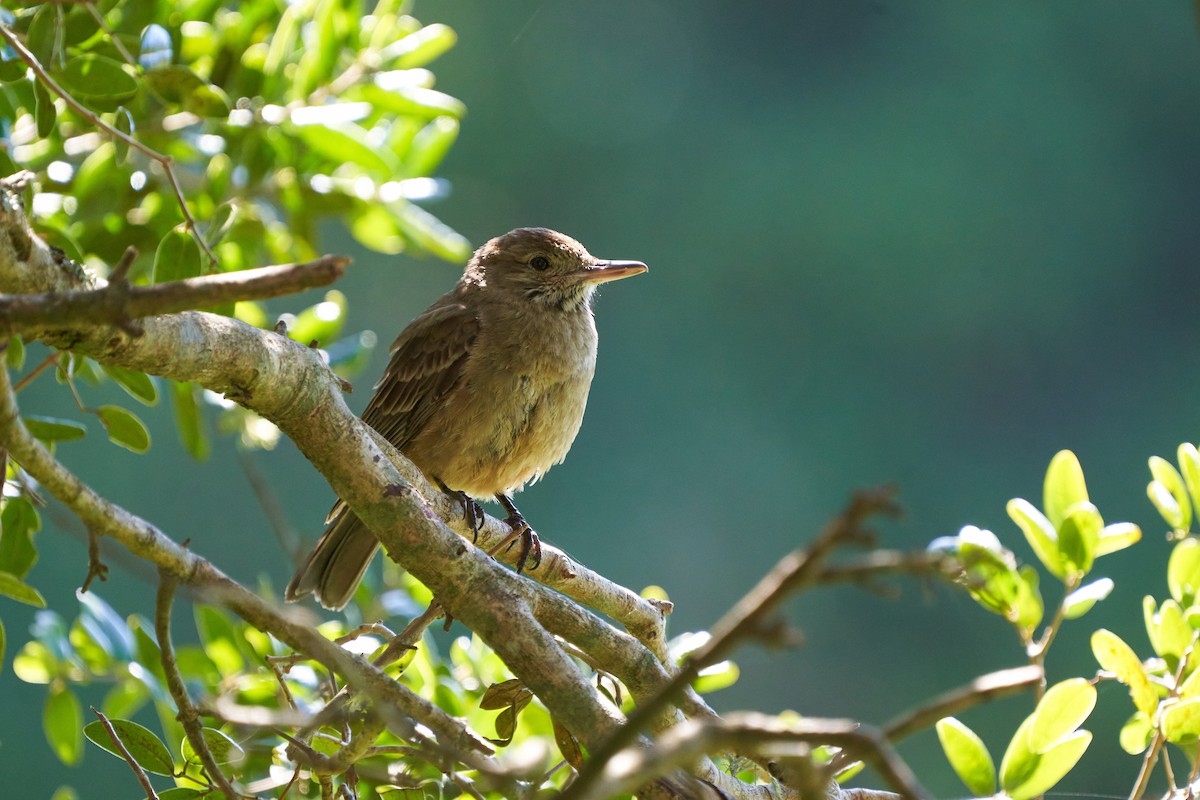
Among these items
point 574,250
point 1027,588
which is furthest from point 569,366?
point 1027,588

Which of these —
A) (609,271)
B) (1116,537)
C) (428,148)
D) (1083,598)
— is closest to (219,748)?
(1083,598)

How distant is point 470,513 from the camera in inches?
124

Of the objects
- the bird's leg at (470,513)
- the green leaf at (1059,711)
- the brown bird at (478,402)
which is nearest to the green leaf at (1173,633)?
the green leaf at (1059,711)

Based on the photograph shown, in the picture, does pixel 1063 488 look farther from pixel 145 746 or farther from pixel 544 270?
pixel 544 270

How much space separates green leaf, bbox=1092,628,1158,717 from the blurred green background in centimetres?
696

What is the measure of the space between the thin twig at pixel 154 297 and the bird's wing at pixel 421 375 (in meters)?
2.48

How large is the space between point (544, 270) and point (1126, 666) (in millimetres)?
2707

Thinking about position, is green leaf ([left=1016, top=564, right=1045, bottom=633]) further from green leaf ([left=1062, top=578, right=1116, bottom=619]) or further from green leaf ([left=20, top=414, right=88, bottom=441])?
green leaf ([left=20, top=414, right=88, bottom=441])

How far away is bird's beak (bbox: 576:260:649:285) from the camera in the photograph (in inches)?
162

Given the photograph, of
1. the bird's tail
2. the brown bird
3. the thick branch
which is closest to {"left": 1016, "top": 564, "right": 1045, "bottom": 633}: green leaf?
the thick branch

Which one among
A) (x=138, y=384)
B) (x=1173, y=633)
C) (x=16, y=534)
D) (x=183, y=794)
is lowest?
(x=183, y=794)

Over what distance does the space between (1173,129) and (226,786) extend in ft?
37.0

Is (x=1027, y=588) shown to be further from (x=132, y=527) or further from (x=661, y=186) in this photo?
(x=661, y=186)

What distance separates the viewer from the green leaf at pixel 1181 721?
1913mm
